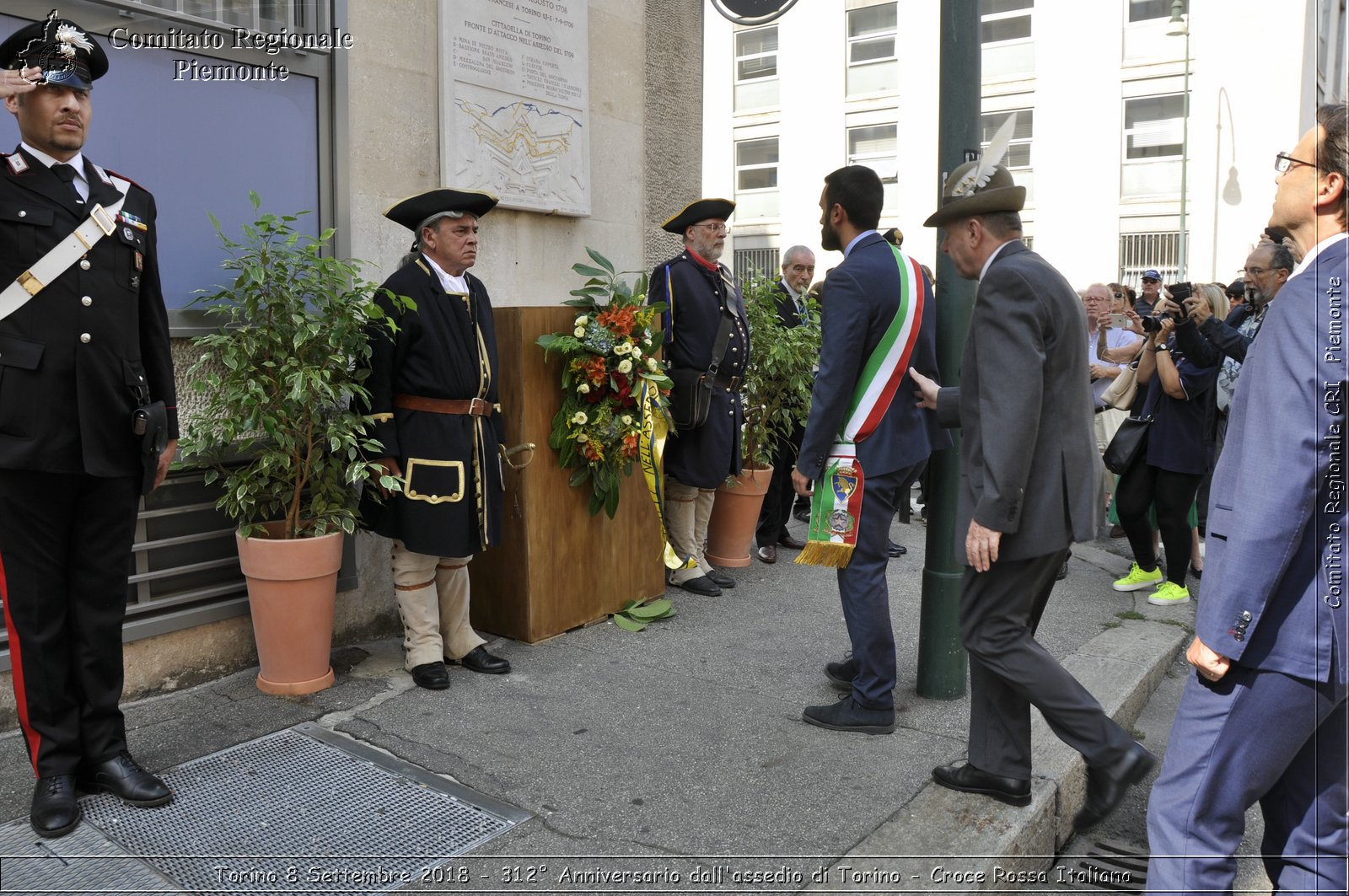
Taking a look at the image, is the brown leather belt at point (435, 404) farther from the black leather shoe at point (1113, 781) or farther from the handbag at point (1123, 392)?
the handbag at point (1123, 392)

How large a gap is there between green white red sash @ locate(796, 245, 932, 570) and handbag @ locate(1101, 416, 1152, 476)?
2.93 meters

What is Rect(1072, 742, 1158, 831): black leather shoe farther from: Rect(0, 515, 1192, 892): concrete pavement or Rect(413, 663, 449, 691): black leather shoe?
Rect(413, 663, 449, 691): black leather shoe

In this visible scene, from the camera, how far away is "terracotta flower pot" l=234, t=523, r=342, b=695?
430 cm

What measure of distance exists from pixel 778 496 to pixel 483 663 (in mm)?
2949

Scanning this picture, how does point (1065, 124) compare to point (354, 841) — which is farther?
point (1065, 124)

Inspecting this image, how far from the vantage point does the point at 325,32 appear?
4895mm

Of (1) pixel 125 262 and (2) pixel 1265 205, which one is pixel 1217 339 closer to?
(1) pixel 125 262

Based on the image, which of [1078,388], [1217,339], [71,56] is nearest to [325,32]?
[71,56]

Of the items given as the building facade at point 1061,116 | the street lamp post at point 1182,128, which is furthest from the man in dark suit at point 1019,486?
the street lamp post at point 1182,128

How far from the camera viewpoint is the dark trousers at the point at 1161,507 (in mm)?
6379

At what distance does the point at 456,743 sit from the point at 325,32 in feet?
10.5

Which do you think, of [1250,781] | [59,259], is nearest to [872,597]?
[1250,781]

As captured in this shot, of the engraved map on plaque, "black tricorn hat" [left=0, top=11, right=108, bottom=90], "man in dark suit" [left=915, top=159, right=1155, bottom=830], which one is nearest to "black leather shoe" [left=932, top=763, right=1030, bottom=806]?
"man in dark suit" [left=915, top=159, right=1155, bottom=830]

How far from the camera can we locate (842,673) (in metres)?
4.64
